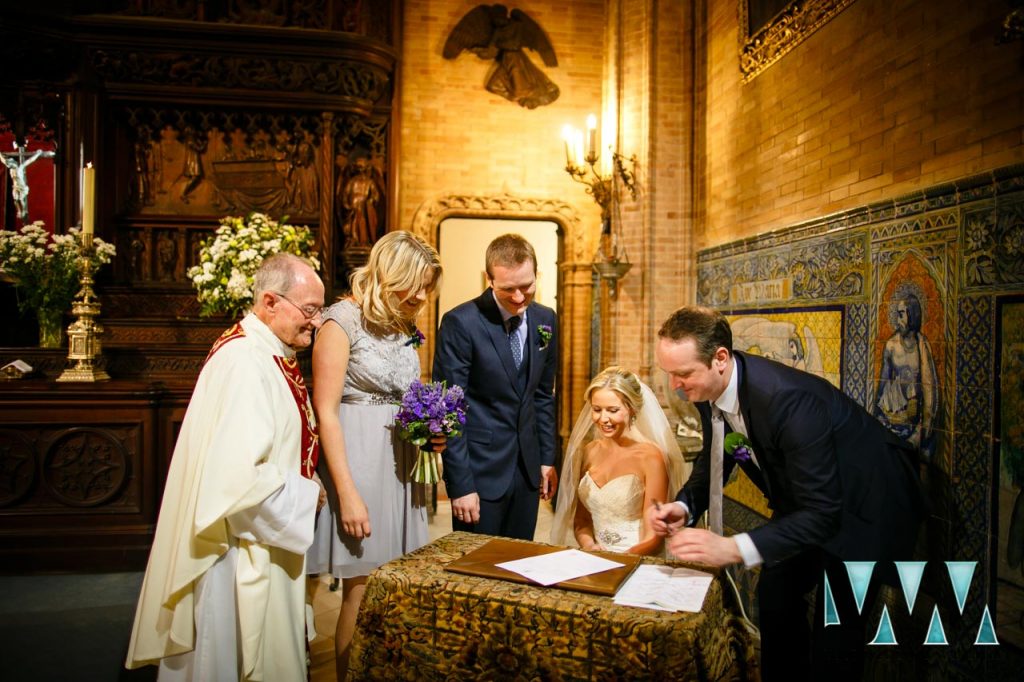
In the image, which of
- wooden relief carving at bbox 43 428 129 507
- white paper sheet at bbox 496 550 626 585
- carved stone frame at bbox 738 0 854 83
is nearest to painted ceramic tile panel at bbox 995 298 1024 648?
white paper sheet at bbox 496 550 626 585

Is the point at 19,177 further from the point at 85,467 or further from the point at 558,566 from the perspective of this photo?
the point at 558,566

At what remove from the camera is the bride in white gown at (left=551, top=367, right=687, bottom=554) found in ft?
11.4

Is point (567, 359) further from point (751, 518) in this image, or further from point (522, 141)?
point (751, 518)

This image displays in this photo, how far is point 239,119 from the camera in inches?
275

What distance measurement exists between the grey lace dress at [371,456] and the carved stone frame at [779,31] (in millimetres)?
3369

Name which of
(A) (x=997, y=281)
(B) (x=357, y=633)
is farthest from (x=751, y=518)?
(B) (x=357, y=633)

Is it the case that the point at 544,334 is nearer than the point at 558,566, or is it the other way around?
the point at 558,566

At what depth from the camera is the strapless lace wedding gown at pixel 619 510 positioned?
3469 mm

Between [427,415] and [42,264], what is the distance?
14.8ft

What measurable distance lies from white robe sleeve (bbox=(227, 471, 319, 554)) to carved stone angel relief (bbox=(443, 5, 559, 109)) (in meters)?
6.21

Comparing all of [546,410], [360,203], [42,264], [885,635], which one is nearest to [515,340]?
[546,410]

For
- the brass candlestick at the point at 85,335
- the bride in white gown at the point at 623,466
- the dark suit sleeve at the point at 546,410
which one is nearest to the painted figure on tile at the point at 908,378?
the bride in white gown at the point at 623,466

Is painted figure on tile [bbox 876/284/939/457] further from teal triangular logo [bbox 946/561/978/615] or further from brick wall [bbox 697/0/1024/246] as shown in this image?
brick wall [bbox 697/0/1024/246]

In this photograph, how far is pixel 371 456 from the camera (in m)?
2.83
